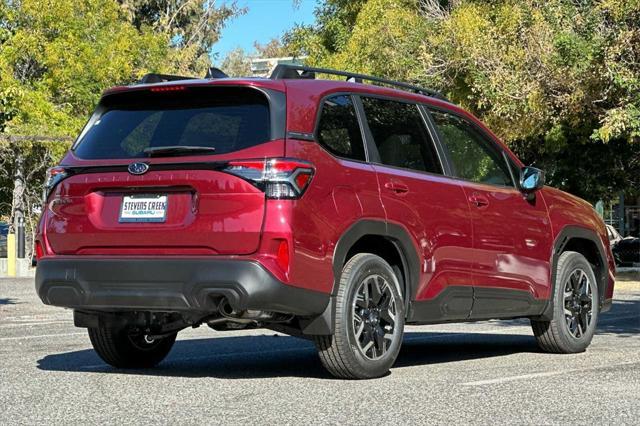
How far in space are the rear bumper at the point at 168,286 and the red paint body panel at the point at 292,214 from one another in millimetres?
81

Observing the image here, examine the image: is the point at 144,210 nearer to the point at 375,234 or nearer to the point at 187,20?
the point at 375,234

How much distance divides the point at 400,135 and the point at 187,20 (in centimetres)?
5750

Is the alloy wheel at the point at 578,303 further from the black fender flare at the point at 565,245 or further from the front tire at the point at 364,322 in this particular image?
the front tire at the point at 364,322

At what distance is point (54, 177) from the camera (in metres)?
8.36

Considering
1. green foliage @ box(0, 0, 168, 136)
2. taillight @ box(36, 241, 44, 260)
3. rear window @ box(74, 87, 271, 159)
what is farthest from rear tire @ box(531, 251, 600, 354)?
green foliage @ box(0, 0, 168, 136)

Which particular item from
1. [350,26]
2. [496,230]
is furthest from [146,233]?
[350,26]

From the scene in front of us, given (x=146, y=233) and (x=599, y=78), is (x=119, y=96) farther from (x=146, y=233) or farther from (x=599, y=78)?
(x=599, y=78)

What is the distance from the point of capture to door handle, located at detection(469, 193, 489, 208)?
9211mm

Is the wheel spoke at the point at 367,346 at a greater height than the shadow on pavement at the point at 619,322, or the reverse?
the wheel spoke at the point at 367,346

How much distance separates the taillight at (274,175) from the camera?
7.50 meters

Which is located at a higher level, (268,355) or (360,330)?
(360,330)

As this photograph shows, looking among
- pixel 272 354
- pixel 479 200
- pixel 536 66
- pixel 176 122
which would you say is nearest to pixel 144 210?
pixel 176 122

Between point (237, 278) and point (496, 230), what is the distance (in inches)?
105

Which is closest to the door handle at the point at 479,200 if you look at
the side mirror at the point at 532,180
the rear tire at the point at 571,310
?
the side mirror at the point at 532,180
